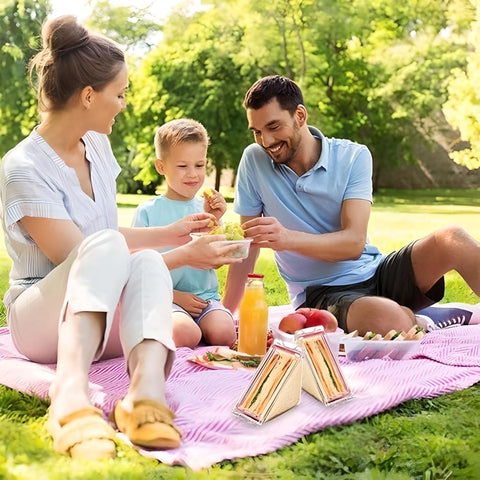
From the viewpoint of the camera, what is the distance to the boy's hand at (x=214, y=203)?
135 inches

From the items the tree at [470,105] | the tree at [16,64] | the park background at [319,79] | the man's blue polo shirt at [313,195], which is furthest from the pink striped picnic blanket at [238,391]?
the tree at [16,64]

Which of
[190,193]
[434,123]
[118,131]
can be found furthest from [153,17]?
[190,193]

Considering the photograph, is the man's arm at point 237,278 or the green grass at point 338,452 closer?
the green grass at point 338,452

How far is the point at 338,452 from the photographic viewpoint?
2.19 meters

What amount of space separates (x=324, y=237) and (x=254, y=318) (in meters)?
0.61

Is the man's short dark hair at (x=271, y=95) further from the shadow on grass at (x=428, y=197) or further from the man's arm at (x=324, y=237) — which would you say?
the shadow on grass at (x=428, y=197)

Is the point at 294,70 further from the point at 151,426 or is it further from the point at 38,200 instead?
the point at 151,426

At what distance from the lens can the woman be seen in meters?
2.12

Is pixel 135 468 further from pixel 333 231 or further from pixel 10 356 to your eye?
pixel 333 231

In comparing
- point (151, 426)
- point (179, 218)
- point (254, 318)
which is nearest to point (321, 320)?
point (254, 318)

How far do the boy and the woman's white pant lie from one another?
96 cm

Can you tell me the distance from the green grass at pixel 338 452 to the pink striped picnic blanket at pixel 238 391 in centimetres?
4

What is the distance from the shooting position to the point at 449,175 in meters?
26.9

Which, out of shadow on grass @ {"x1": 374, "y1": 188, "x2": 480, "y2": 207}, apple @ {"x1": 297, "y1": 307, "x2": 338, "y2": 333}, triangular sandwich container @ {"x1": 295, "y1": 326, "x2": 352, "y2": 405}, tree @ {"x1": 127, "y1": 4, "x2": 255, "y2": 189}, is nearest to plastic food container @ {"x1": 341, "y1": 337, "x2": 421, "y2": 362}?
apple @ {"x1": 297, "y1": 307, "x2": 338, "y2": 333}
